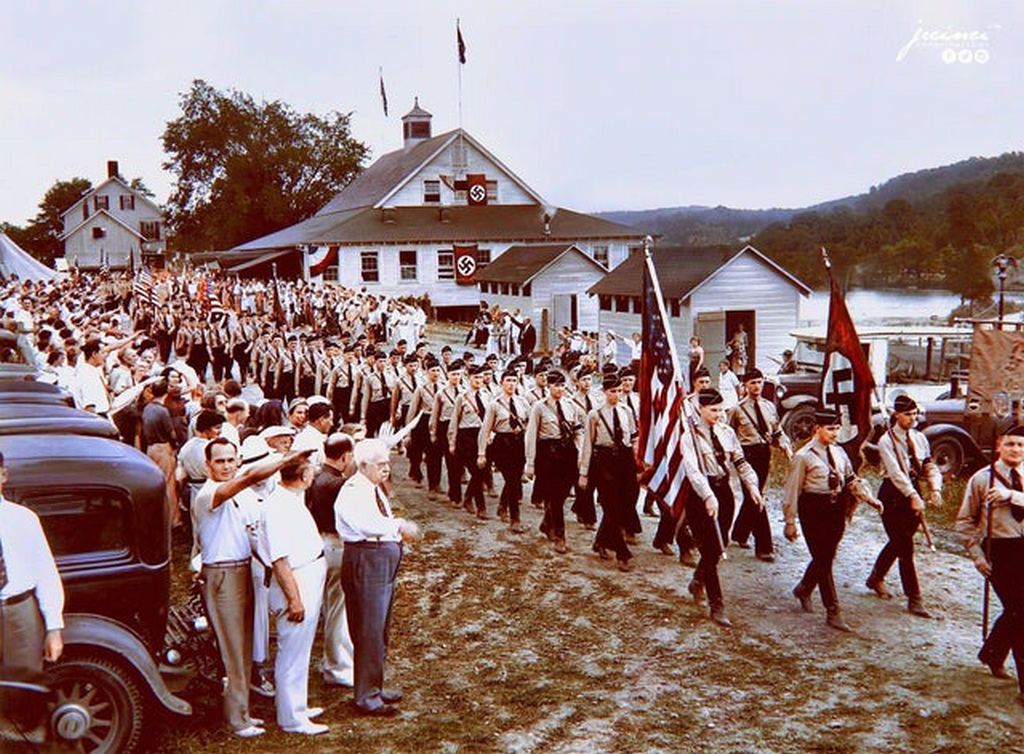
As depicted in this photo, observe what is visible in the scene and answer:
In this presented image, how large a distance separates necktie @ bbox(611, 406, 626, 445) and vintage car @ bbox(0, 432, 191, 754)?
521 cm

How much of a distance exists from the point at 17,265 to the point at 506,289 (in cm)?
1630

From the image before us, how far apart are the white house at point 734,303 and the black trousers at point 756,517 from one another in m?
14.8

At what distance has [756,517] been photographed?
33.4 feet

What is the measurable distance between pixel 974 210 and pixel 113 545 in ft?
91.7

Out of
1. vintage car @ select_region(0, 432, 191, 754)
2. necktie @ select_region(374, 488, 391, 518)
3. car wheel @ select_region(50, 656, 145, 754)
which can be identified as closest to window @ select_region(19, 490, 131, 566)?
vintage car @ select_region(0, 432, 191, 754)

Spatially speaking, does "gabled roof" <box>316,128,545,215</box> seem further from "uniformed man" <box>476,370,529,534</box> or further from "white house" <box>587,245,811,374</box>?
"uniformed man" <box>476,370,529,534</box>

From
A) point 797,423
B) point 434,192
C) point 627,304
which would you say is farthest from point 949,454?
point 434,192

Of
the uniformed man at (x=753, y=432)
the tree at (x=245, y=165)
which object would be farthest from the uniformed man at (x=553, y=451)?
the tree at (x=245, y=165)

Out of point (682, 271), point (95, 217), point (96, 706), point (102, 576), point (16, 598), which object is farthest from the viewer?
point (95, 217)

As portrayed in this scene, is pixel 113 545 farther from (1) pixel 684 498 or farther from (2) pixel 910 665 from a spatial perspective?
(2) pixel 910 665

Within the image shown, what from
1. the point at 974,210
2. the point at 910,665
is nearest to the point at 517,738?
the point at 910,665

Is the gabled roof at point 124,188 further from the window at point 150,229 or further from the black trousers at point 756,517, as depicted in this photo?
the black trousers at point 756,517

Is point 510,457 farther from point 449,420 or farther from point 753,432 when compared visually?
point 753,432

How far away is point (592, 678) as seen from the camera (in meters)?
7.15
